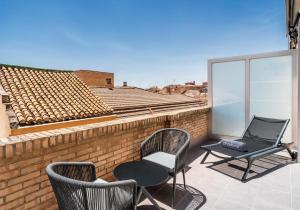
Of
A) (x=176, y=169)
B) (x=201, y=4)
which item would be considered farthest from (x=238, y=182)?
(x=201, y=4)

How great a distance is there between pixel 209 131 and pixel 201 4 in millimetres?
9421

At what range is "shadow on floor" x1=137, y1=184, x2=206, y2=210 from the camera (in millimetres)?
2777

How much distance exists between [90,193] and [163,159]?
5.73 feet

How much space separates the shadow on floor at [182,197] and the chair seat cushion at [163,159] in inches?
19.4

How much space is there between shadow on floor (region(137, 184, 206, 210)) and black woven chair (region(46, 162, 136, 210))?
1073 millimetres

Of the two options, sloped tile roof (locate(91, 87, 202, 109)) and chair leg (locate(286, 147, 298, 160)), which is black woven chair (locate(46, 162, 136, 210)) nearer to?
chair leg (locate(286, 147, 298, 160))

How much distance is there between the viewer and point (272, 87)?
5.44 meters

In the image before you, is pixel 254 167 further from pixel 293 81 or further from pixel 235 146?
pixel 293 81

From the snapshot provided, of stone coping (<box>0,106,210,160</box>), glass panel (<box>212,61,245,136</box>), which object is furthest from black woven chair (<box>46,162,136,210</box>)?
glass panel (<box>212,61,245,136</box>)

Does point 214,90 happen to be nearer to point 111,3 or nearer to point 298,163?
point 298,163

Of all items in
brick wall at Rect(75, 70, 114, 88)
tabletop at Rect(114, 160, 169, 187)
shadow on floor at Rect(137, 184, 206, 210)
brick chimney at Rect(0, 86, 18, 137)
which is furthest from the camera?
brick wall at Rect(75, 70, 114, 88)

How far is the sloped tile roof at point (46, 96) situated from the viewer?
8914mm

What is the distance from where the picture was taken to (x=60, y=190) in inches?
67.6

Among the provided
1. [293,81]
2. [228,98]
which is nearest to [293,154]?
[293,81]
